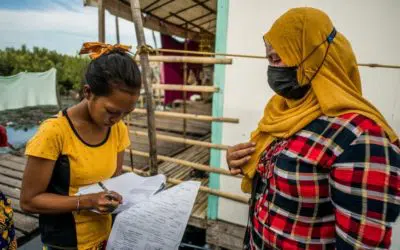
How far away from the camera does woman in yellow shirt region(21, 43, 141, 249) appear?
1152 mm

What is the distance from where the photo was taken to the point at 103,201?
118 centimetres

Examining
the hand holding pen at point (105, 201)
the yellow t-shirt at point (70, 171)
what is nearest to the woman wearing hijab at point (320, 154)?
the hand holding pen at point (105, 201)

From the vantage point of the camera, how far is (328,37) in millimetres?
1018

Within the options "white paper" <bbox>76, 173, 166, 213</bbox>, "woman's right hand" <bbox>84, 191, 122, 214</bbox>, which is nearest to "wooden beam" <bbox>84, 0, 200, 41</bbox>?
"white paper" <bbox>76, 173, 166, 213</bbox>

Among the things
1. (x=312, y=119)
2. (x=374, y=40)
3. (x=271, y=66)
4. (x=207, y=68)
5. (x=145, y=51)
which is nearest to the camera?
(x=312, y=119)

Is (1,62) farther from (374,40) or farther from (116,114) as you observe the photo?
(374,40)

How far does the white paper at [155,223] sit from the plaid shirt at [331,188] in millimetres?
372

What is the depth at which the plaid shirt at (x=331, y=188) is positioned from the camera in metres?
0.83

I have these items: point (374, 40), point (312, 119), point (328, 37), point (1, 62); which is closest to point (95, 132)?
point (312, 119)

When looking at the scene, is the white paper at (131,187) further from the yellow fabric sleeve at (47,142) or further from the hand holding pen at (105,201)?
the yellow fabric sleeve at (47,142)

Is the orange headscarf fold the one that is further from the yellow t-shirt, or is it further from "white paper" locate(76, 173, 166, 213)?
"white paper" locate(76, 173, 166, 213)

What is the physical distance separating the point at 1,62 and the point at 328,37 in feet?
16.1

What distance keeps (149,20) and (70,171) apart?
4.57m

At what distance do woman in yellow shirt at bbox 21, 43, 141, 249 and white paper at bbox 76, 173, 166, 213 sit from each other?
65 mm
